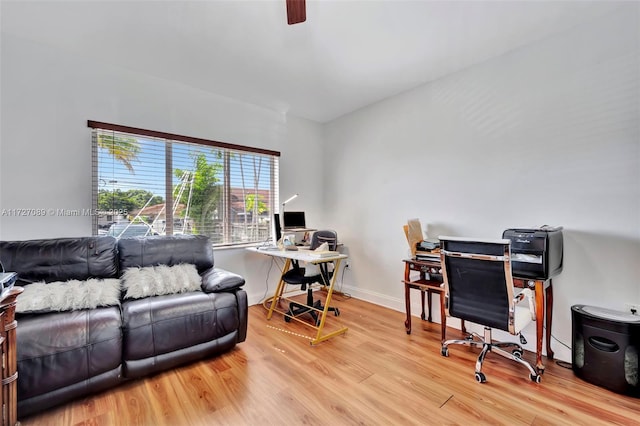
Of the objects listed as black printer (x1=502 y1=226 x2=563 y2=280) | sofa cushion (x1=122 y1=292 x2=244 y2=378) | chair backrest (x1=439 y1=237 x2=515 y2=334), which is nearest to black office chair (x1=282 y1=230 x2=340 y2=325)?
sofa cushion (x1=122 y1=292 x2=244 y2=378)

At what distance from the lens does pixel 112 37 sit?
7.52 feet

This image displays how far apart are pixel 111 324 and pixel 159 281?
49cm

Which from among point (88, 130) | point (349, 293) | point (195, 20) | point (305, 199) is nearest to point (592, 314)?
point (349, 293)

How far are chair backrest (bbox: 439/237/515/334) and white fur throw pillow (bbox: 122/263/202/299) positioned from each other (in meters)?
2.15

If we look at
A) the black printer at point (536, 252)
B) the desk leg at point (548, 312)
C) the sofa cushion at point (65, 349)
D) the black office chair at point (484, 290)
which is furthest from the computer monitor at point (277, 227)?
the desk leg at point (548, 312)

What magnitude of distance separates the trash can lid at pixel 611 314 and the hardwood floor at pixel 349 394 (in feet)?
1.64

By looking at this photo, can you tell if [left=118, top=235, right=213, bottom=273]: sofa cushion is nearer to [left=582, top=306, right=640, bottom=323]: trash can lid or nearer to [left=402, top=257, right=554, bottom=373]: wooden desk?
[left=402, top=257, right=554, bottom=373]: wooden desk

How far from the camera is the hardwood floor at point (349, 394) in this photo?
1.61 metres

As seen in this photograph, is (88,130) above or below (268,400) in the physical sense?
above

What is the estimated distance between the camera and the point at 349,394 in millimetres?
1829

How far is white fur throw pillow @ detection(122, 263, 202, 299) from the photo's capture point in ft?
7.25

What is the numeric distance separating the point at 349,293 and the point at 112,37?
383 centimetres

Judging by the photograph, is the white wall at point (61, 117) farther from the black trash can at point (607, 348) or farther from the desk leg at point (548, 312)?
the black trash can at point (607, 348)

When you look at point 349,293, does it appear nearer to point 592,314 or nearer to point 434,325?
point 434,325
